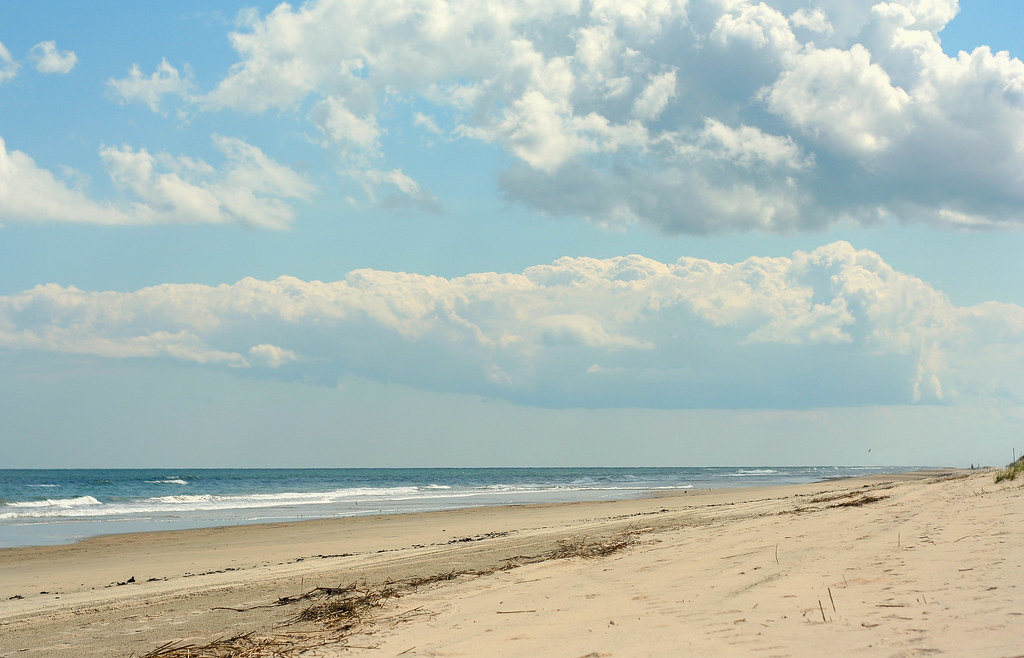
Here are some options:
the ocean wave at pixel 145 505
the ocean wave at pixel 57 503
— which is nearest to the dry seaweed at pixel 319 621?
the ocean wave at pixel 145 505

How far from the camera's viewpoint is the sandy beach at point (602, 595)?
5219 mm

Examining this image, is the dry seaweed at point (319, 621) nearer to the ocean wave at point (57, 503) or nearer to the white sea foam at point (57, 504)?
the white sea foam at point (57, 504)

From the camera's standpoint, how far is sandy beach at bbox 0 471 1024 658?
5219 mm

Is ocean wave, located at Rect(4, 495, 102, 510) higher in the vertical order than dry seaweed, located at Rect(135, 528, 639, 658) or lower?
lower

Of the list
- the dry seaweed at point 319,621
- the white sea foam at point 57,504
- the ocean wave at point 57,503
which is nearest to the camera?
the dry seaweed at point 319,621

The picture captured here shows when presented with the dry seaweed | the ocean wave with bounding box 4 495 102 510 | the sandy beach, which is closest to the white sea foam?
the ocean wave with bounding box 4 495 102 510

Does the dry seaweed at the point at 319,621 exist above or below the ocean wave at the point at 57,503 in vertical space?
above

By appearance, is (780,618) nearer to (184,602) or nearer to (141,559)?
(184,602)

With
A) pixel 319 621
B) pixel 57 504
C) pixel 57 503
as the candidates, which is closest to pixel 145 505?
pixel 57 504

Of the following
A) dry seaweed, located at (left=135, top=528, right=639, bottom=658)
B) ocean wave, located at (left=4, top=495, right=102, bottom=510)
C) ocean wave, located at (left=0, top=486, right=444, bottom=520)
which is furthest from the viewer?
ocean wave, located at (left=4, top=495, right=102, bottom=510)

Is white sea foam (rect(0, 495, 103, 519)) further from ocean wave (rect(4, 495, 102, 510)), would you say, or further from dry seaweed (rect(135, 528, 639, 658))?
dry seaweed (rect(135, 528, 639, 658))

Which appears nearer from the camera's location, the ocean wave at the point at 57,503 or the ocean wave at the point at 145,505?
the ocean wave at the point at 145,505

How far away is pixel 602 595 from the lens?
730cm

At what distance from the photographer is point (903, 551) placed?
782 cm
